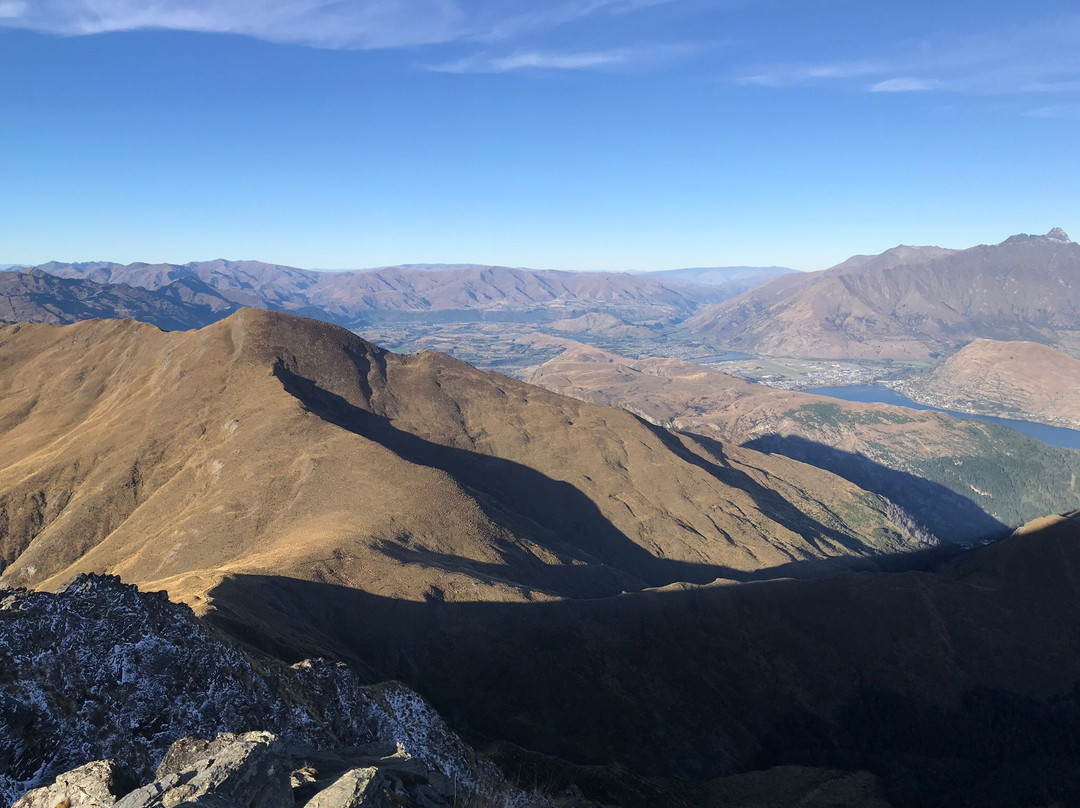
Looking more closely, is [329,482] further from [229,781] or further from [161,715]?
[229,781]

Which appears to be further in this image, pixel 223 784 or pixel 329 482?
pixel 329 482

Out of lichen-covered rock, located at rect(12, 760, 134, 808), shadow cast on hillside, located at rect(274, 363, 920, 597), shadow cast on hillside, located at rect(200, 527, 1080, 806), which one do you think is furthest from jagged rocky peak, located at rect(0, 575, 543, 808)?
shadow cast on hillside, located at rect(274, 363, 920, 597)

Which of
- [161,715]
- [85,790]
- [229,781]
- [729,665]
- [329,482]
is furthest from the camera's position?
[329,482]

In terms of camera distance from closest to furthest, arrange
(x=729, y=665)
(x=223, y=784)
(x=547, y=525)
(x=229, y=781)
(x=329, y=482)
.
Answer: (x=223, y=784) < (x=229, y=781) < (x=729, y=665) < (x=329, y=482) < (x=547, y=525)

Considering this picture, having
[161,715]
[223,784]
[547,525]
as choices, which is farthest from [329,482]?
[223,784]

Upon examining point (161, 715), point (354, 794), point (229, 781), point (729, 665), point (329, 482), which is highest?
point (229, 781)

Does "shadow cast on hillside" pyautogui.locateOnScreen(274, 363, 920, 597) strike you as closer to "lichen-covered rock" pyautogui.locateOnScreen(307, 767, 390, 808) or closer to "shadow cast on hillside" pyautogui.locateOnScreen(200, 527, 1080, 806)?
"shadow cast on hillside" pyautogui.locateOnScreen(200, 527, 1080, 806)
